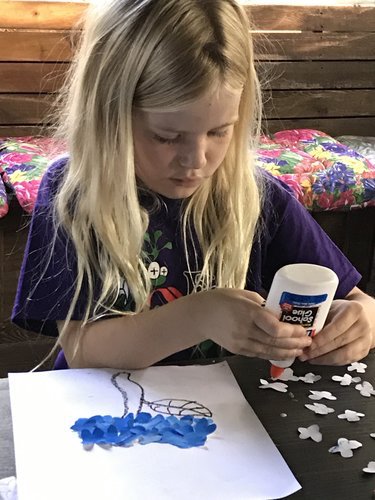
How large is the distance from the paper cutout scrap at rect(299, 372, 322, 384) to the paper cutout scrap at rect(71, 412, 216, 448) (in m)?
0.16


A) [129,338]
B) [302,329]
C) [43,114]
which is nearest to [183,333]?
[129,338]

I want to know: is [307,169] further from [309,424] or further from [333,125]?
[309,424]

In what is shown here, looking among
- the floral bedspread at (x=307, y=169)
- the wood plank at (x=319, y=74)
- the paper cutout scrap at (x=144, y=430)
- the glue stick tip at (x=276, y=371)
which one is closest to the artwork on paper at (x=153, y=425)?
the paper cutout scrap at (x=144, y=430)

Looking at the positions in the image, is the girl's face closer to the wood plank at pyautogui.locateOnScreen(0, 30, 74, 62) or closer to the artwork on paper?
the artwork on paper

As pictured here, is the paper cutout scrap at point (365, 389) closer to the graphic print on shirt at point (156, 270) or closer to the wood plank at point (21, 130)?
the graphic print on shirt at point (156, 270)

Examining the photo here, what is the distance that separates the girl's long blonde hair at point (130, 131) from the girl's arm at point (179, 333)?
4 cm

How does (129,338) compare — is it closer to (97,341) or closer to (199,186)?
(97,341)

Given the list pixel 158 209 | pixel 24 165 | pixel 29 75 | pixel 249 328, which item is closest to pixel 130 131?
pixel 158 209

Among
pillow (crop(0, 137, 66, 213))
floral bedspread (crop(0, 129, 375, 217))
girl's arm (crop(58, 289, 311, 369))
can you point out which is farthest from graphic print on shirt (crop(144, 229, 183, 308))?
floral bedspread (crop(0, 129, 375, 217))

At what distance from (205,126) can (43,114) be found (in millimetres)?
1787

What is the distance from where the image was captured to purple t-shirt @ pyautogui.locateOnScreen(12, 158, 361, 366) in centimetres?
98

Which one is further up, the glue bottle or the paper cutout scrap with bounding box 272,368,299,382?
the glue bottle

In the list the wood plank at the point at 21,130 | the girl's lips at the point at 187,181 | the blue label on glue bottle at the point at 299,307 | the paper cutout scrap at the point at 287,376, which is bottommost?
the paper cutout scrap at the point at 287,376

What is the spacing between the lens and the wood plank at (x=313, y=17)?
2771mm
